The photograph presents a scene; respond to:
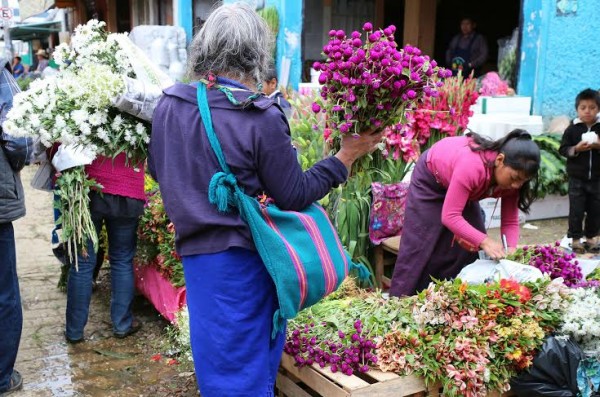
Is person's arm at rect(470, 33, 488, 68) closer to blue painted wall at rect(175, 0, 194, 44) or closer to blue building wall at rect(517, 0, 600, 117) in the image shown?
blue building wall at rect(517, 0, 600, 117)

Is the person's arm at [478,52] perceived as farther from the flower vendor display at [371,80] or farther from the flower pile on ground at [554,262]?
the flower vendor display at [371,80]

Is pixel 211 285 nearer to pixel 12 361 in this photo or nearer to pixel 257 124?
pixel 257 124

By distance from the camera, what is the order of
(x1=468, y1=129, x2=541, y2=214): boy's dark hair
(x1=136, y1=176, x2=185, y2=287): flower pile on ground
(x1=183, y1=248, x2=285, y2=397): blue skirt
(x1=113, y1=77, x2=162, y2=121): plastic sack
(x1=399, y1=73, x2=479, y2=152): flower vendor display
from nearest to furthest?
(x1=183, y1=248, x2=285, y2=397): blue skirt, (x1=113, y1=77, x2=162, y2=121): plastic sack, (x1=468, y1=129, x2=541, y2=214): boy's dark hair, (x1=136, y1=176, x2=185, y2=287): flower pile on ground, (x1=399, y1=73, x2=479, y2=152): flower vendor display

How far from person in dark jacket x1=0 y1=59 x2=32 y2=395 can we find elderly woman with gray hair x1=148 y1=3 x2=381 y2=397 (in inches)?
48.6

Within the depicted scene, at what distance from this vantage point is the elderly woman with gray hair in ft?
6.16

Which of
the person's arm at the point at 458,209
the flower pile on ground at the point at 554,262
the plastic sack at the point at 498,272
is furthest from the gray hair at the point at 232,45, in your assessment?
the flower pile on ground at the point at 554,262

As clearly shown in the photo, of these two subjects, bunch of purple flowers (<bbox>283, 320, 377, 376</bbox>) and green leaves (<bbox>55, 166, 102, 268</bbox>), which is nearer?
bunch of purple flowers (<bbox>283, 320, 377, 376</bbox>)

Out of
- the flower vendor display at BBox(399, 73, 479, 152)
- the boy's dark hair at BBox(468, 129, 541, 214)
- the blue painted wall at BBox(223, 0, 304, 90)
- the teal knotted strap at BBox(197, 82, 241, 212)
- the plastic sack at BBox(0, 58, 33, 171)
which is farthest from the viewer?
the blue painted wall at BBox(223, 0, 304, 90)

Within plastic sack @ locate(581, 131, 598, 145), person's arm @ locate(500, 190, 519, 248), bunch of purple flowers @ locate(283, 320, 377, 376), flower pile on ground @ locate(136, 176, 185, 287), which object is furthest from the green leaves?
plastic sack @ locate(581, 131, 598, 145)

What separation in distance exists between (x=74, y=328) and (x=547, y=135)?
541 cm

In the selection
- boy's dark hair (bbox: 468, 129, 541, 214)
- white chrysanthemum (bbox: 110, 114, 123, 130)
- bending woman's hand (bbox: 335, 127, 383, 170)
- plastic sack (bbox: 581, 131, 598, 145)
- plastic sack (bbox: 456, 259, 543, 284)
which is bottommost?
plastic sack (bbox: 456, 259, 543, 284)

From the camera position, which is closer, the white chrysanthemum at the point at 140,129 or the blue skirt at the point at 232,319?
the blue skirt at the point at 232,319

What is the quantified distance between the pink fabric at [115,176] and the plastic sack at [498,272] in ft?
6.57

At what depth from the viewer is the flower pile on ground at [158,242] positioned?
151 inches
